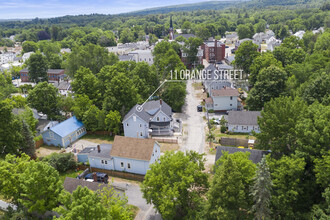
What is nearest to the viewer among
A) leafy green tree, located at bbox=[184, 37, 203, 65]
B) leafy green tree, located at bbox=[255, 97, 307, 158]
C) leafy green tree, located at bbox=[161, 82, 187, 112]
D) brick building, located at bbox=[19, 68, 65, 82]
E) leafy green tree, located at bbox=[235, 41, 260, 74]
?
leafy green tree, located at bbox=[255, 97, 307, 158]

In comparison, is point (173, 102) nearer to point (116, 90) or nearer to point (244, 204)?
point (116, 90)

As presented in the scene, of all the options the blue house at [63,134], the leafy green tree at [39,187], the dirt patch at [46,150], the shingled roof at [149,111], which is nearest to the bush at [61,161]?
the dirt patch at [46,150]

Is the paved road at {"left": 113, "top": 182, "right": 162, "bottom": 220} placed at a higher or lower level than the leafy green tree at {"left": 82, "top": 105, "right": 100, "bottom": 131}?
lower

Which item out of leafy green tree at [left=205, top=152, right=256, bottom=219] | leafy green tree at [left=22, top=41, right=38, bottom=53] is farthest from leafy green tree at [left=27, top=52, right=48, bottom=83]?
leafy green tree at [left=205, top=152, right=256, bottom=219]

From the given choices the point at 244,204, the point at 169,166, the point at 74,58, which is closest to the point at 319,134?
the point at 244,204

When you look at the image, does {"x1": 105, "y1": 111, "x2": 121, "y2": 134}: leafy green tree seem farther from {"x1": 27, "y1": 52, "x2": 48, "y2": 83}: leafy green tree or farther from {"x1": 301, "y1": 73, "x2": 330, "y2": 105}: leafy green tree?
{"x1": 27, "y1": 52, "x2": 48, "y2": 83}: leafy green tree

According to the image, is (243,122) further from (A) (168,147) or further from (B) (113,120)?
(B) (113,120)
